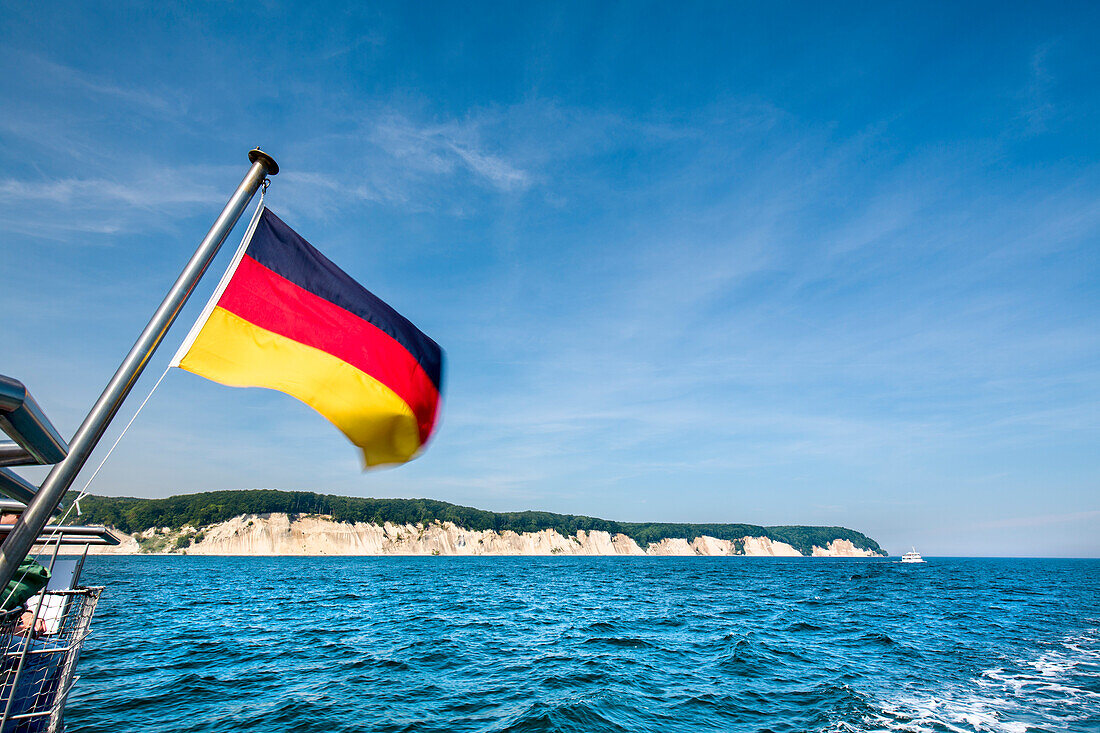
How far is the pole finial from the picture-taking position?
466 centimetres

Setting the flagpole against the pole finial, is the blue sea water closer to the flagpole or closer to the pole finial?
the flagpole

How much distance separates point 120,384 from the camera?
3936mm

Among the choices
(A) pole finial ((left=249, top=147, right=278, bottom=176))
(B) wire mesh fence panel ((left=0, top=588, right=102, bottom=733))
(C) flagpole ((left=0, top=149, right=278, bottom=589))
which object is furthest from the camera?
(B) wire mesh fence panel ((left=0, top=588, right=102, bottom=733))

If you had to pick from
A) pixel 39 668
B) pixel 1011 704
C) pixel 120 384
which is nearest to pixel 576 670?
pixel 1011 704

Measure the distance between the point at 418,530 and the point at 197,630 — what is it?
18122cm

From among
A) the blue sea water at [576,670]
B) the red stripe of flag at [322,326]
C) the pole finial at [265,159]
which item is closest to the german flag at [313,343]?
the red stripe of flag at [322,326]

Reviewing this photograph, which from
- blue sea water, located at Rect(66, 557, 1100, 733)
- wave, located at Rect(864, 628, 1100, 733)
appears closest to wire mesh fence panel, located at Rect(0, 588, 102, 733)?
blue sea water, located at Rect(66, 557, 1100, 733)

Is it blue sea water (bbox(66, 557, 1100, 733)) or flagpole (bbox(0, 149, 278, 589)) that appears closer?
flagpole (bbox(0, 149, 278, 589))

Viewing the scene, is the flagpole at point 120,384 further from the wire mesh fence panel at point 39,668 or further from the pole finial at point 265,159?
the wire mesh fence panel at point 39,668

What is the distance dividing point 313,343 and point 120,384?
2.12 m

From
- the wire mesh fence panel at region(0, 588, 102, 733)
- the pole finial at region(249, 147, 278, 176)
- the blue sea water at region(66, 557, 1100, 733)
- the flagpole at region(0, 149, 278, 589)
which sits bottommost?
the blue sea water at region(66, 557, 1100, 733)

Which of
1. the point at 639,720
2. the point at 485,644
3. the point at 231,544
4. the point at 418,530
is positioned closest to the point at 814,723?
the point at 639,720

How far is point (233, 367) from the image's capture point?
5559mm

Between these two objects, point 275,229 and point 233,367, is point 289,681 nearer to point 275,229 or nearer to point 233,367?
point 233,367
